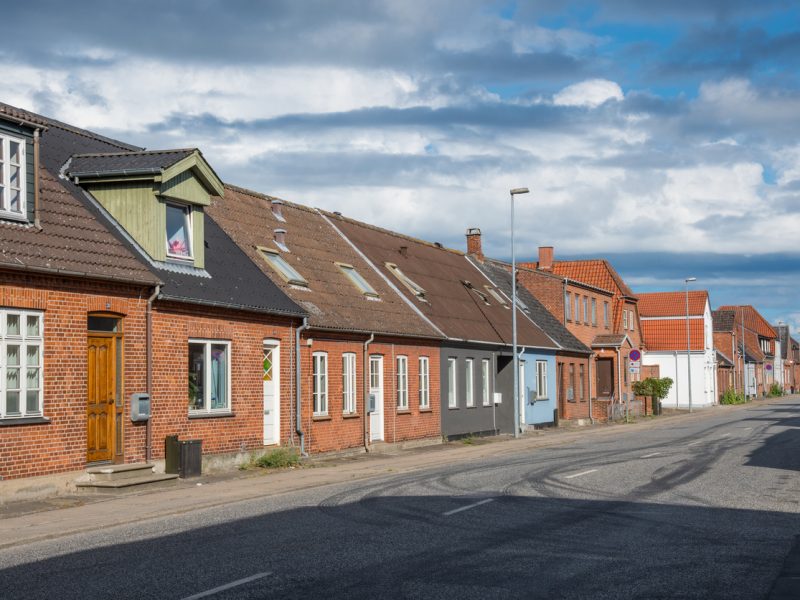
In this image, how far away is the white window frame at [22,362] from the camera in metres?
16.4

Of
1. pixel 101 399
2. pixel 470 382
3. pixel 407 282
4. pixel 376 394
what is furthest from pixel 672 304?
pixel 101 399

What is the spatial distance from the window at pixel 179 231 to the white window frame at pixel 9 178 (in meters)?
3.95

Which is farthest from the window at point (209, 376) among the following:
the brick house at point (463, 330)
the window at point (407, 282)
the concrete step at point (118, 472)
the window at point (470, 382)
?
the window at point (470, 382)

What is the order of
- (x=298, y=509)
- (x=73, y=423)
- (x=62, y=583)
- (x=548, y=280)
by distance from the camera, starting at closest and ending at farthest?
(x=62, y=583) → (x=298, y=509) → (x=73, y=423) → (x=548, y=280)

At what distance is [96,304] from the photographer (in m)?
18.2

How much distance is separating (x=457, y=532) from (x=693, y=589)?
3976 mm

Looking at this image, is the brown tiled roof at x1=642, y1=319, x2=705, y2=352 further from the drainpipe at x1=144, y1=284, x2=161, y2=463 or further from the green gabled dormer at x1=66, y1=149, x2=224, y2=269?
the drainpipe at x1=144, y1=284, x2=161, y2=463

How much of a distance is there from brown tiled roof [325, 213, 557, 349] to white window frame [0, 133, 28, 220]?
16.7 m

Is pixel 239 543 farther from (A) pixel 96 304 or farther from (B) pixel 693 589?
(A) pixel 96 304

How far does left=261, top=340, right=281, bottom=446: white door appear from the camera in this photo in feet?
78.7

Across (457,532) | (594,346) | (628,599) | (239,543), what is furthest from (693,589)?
(594,346)

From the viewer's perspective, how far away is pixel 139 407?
62.5ft

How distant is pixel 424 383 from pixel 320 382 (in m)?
6.37

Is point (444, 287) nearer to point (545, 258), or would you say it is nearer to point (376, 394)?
point (376, 394)
